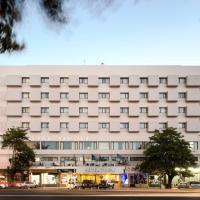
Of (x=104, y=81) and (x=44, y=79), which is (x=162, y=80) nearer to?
(x=104, y=81)

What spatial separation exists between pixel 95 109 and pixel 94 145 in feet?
25.2

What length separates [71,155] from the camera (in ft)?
371

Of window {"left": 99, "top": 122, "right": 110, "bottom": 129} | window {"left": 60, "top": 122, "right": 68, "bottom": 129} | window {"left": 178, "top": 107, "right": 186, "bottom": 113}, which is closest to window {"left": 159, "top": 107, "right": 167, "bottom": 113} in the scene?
window {"left": 178, "top": 107, "right": 186, "bottom": 113}

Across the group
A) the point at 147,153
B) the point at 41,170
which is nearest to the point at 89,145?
Result: the point at 41,170

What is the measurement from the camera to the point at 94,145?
374ft

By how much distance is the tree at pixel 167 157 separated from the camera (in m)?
94.4

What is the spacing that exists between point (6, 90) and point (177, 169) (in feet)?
135

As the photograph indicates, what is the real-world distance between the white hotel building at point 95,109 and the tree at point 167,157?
53.5 feet

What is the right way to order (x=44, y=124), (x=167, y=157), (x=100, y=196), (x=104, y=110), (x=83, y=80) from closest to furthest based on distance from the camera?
(x=100, y=196) < (x=167, y=157) < (x=44, y=124) < (x=104, y=110) < (x=83, y=80)

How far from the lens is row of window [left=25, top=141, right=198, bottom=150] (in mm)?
113812

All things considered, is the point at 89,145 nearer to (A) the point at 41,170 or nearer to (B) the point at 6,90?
(A) the point at 41,170

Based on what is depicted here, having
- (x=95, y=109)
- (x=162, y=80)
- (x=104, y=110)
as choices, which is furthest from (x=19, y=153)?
(x=162, y=80)

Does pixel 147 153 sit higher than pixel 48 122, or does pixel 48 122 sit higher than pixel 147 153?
pixel 48 122

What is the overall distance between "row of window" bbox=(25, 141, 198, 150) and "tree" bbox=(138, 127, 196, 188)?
16.2 m
